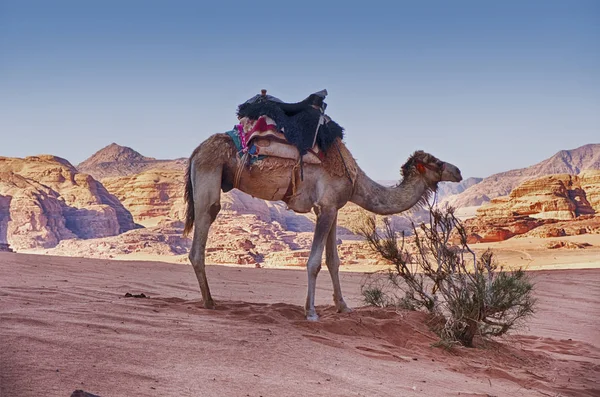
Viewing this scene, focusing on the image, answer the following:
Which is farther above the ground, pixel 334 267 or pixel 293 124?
pixel 293 124

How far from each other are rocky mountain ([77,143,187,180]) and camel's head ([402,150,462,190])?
148070mm

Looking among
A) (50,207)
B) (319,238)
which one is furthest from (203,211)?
(50,207)

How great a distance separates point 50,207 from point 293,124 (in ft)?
259

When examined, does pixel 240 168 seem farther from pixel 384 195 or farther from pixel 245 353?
pixel 245 353

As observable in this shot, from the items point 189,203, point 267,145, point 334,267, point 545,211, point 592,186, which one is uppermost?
point 592,186

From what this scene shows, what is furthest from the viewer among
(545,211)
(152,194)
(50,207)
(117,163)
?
(117,163)

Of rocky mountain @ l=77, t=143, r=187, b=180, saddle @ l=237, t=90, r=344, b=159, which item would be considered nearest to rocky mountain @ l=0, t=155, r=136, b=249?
rocky mountain @ l=77, t=143, r=187, b=180

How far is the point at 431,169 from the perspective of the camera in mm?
8711

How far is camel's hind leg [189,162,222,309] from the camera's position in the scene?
26.0ft

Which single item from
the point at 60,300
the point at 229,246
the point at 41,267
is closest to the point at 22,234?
the point at 229,246

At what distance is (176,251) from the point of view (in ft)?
211

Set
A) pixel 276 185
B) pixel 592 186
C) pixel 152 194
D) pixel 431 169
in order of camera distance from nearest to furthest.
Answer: pixel 276 185, pixel 431 169, pixel 592 186, pixel 152 194

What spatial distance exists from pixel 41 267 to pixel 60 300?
19.3 feet

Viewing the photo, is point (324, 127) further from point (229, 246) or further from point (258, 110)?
point (229, 246)
